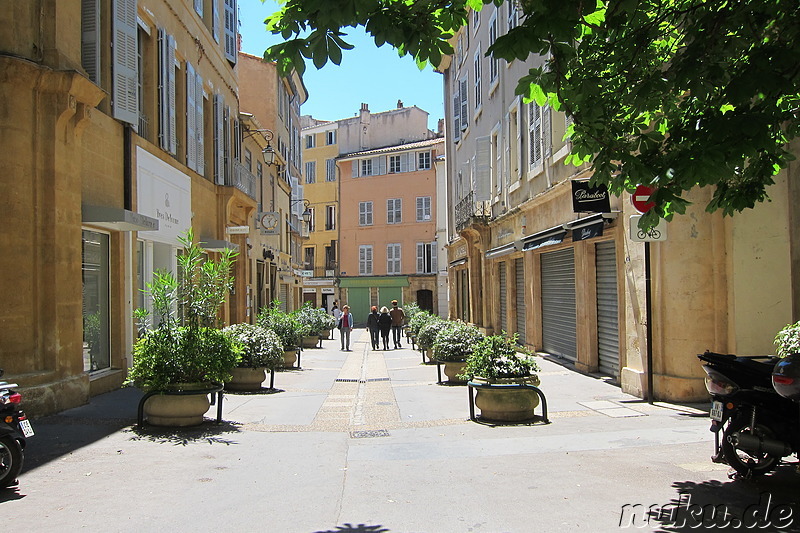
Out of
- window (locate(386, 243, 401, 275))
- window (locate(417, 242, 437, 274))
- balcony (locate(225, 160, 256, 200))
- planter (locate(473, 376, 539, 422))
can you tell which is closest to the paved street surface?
planter (locate(473, 376, 539, 422))

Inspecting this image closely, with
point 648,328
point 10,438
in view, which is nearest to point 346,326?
point 648,328

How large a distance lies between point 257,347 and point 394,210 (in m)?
36.5

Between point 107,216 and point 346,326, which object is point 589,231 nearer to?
point 107,216

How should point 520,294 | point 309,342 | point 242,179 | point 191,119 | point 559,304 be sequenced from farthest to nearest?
point 309,342 → point 242,179 → point 520,294 → point 191,119 → point 559,304

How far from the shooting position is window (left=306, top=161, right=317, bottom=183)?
5362cm

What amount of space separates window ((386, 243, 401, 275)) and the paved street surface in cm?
3792

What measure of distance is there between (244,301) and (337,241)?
2812 cm

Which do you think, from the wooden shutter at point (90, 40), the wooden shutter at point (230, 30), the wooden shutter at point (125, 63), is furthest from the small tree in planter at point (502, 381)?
the wooden shutter at point (230, 30)

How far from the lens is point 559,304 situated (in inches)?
629

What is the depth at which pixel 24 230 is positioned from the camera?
9023mm

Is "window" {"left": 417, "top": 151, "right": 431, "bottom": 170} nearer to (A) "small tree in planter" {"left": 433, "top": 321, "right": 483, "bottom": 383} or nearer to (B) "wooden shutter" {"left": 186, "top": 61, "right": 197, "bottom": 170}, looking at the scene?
(B) "wooden shutter" {"left": 186, "top": 61, "right": 197, "bottom": 170}

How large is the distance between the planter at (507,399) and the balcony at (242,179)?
14286mm

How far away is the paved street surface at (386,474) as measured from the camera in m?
4.74

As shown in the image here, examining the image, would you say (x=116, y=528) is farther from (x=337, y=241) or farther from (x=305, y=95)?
(x=337, y=241)
